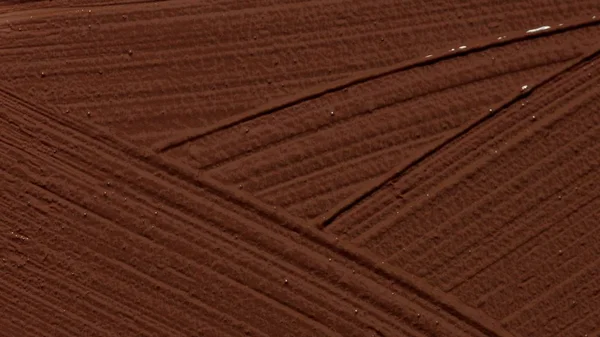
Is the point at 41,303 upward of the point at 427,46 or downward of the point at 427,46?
downward

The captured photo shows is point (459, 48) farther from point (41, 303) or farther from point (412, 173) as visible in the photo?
point (41, 303)

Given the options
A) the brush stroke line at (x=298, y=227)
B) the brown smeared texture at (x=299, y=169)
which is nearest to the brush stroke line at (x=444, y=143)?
the brown smeared texture at (x=299, y=169)

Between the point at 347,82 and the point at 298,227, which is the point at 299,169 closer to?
the point at 298,227

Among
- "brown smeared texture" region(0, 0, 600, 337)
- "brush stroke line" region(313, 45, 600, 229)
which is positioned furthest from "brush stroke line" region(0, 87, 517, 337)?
"brush stroke line" region(313, 45, 600, 229)

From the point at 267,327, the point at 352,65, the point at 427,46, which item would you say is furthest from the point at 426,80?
the point at 267,327

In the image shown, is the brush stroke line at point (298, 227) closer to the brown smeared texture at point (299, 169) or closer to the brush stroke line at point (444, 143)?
the brown smeared texture at point (299, 169)

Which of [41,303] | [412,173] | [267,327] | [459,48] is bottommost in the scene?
[41,303]

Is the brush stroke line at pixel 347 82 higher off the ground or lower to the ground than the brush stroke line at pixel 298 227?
higher
